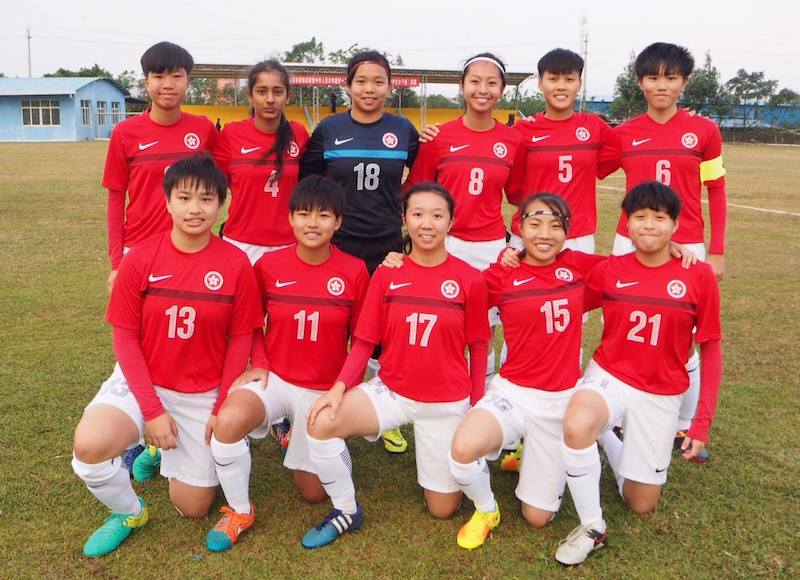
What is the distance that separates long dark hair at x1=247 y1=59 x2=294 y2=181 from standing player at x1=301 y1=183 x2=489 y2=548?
0.84 meters

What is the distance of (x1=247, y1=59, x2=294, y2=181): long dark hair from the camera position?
358cm

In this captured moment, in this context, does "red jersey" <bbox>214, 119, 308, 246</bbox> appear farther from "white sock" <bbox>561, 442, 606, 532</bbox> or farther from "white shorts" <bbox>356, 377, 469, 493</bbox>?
"white sock" <bbox>561, 442, 606, 532</bbox>

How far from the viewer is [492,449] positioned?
119 inches

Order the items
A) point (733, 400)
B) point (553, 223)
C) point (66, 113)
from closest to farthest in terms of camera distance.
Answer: point (553, 223) → point (733, 400) → point (66, 113)

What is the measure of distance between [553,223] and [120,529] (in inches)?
93.2

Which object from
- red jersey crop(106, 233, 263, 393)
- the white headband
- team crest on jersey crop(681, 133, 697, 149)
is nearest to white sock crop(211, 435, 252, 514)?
red jersey crop(106, 233, 263, 393)

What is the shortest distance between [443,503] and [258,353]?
114 cm

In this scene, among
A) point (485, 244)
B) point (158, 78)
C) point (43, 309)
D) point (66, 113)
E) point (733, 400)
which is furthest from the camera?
point (66, 113)

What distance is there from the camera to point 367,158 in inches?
143

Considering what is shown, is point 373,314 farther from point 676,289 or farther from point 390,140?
point 676,289

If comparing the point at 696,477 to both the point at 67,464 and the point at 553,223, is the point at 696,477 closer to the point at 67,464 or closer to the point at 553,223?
the point at 553,223

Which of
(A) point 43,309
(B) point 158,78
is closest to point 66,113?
(A) point 43,309

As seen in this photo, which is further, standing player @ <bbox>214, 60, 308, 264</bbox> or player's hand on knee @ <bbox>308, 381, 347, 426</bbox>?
standing player @ <bbox>214, 60, 308, 264</bbox>

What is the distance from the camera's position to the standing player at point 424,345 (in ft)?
10.3
